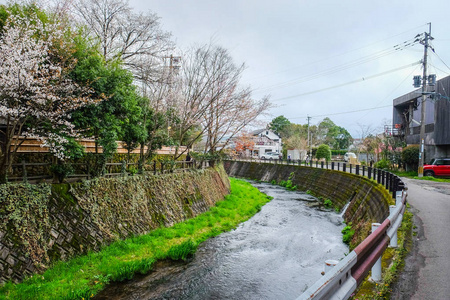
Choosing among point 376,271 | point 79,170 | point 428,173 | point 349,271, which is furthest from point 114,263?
point 428,173

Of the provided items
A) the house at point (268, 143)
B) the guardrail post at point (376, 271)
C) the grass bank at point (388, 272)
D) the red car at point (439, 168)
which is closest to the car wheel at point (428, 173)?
the red car at point (439, 168)

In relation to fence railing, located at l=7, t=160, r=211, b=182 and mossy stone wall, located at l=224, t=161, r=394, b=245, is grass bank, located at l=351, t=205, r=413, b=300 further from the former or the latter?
fence railing, located at l=7, t=160, r=211, b=182

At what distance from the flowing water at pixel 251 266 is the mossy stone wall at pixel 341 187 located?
1.19m

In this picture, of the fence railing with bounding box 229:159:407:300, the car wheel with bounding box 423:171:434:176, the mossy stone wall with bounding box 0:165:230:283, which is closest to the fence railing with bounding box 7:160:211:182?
the mossy stone wall with bounding box 0:165:230:283

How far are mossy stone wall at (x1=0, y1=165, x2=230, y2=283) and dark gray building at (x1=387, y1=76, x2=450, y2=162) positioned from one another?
24105mm

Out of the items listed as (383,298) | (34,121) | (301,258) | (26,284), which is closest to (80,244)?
(26,284)

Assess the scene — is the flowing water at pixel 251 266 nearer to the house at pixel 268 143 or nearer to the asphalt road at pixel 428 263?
the asphalt road at pixel 428 263

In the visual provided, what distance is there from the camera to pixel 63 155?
862 cm

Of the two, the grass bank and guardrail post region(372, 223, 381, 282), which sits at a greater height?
guardrail post region(372, 223, 381, 282)

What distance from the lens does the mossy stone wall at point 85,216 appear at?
279 inches

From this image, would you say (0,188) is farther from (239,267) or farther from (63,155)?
(239,267)

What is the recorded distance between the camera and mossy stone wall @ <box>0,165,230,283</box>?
7.09 meters

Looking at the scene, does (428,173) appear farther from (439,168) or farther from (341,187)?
(341,187)

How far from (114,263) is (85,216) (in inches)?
73.4
